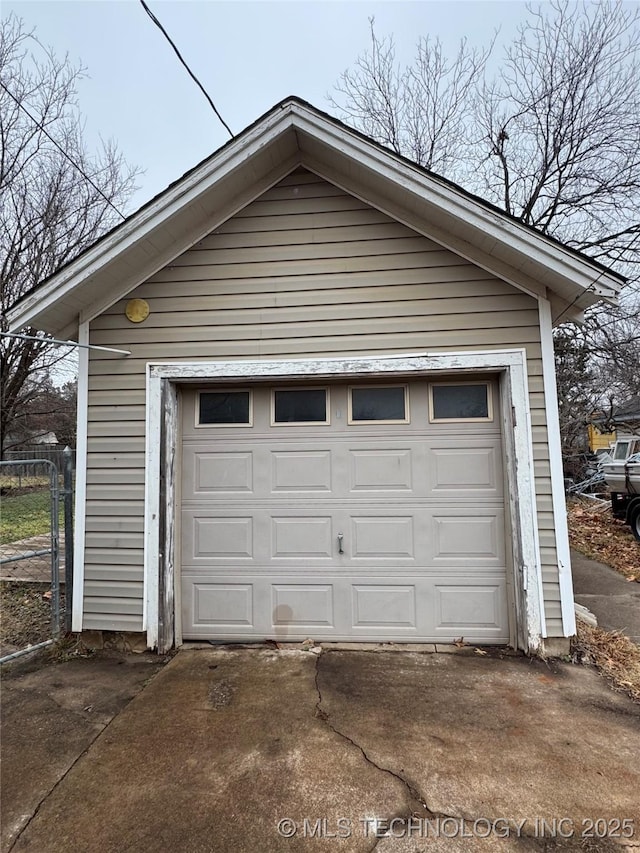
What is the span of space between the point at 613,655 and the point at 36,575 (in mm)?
7040

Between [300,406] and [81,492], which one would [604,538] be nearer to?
[300,406]

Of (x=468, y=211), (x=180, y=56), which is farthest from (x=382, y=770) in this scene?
(x=180, y=56)

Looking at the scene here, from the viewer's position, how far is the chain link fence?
414 centimetres

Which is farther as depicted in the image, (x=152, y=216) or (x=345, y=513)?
(x=345, y=513)

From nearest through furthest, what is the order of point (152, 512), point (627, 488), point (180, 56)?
1. point (152, 512)
2. point (180, 56)
3. point (627, 488)

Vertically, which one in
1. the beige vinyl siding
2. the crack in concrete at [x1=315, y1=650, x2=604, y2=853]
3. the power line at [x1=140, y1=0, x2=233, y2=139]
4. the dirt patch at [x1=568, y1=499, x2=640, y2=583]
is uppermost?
the power line at [x1=140, y1=0, x2=233, y2=139]

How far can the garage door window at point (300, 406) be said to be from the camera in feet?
14.2

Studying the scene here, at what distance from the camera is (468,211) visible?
12.0 ft

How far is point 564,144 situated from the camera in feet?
35.9

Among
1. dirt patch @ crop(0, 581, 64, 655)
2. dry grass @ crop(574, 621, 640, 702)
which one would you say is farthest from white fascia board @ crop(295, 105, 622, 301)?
dirt patch @ crop(0, 581, 64, 655)

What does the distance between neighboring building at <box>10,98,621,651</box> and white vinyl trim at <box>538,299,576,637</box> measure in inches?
0.7

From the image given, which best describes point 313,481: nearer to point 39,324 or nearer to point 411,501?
point 411,501

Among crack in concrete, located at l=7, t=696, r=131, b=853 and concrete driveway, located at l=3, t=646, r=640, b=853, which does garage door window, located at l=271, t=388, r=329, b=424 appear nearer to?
concrete driveway, located at l=3, t=646, r=640, b=853

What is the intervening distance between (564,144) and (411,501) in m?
11.5
